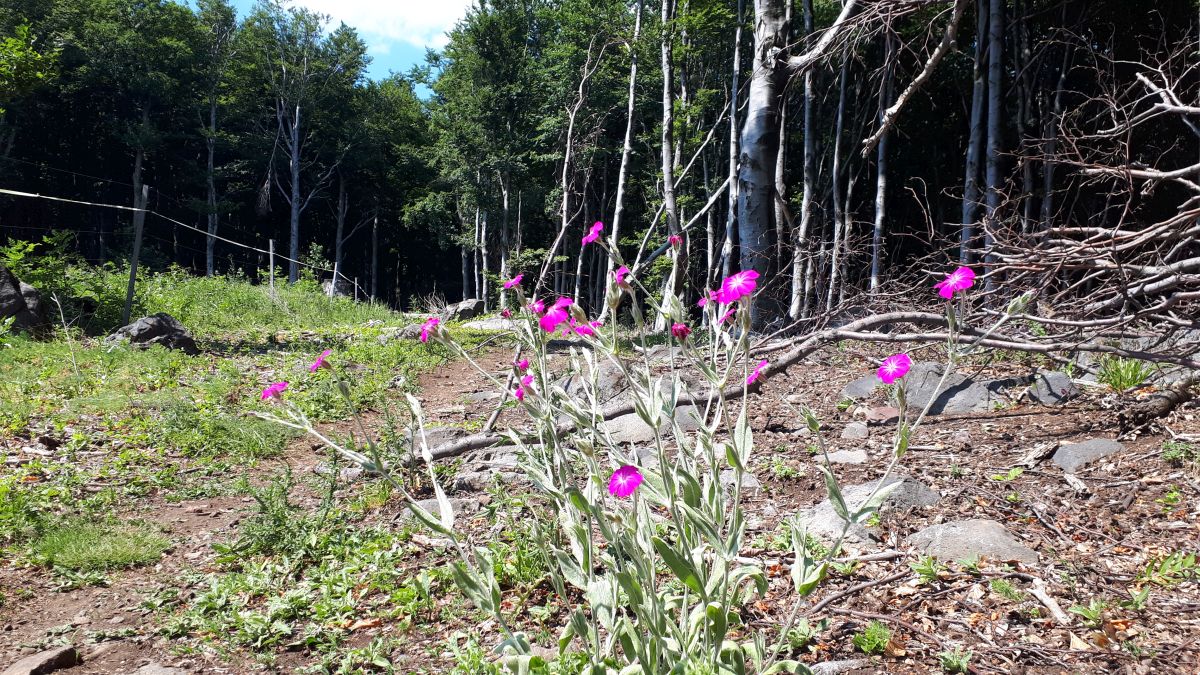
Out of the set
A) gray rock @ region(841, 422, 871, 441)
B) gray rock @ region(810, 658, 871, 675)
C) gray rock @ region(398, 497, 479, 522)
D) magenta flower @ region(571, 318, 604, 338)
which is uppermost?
magenta flower @ region(571, 318, 604, 338)

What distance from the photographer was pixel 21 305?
674 cm

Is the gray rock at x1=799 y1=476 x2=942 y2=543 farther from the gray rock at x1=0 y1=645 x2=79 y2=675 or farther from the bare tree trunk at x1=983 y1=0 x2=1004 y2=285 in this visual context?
the bare tree trunk at x1=983 y1=0 x2=1004 y2=285

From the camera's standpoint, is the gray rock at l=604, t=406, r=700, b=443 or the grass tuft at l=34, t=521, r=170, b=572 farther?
the gray rock at l=604, t=406, r=700, b=443

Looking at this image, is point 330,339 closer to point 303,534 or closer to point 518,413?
point 518,413

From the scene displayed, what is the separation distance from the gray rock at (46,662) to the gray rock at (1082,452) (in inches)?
145

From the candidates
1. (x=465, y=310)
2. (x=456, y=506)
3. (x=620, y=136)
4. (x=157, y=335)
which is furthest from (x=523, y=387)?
(x=620, y=136)

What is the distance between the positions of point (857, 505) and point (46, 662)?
273 centimetres

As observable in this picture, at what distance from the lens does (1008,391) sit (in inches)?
151

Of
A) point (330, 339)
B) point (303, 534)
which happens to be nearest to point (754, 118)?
point (303, 534)

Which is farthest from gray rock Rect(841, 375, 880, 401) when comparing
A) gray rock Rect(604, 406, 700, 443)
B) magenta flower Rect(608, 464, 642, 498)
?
magenta flower Rect(608, 464, 642, 498)

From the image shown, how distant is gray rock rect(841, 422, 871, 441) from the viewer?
3532 mm

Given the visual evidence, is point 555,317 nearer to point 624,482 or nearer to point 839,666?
point 624,482

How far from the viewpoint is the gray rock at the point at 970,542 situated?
7.29 ft

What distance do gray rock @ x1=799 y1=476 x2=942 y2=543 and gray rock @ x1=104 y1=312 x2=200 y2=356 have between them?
6.72 meters
